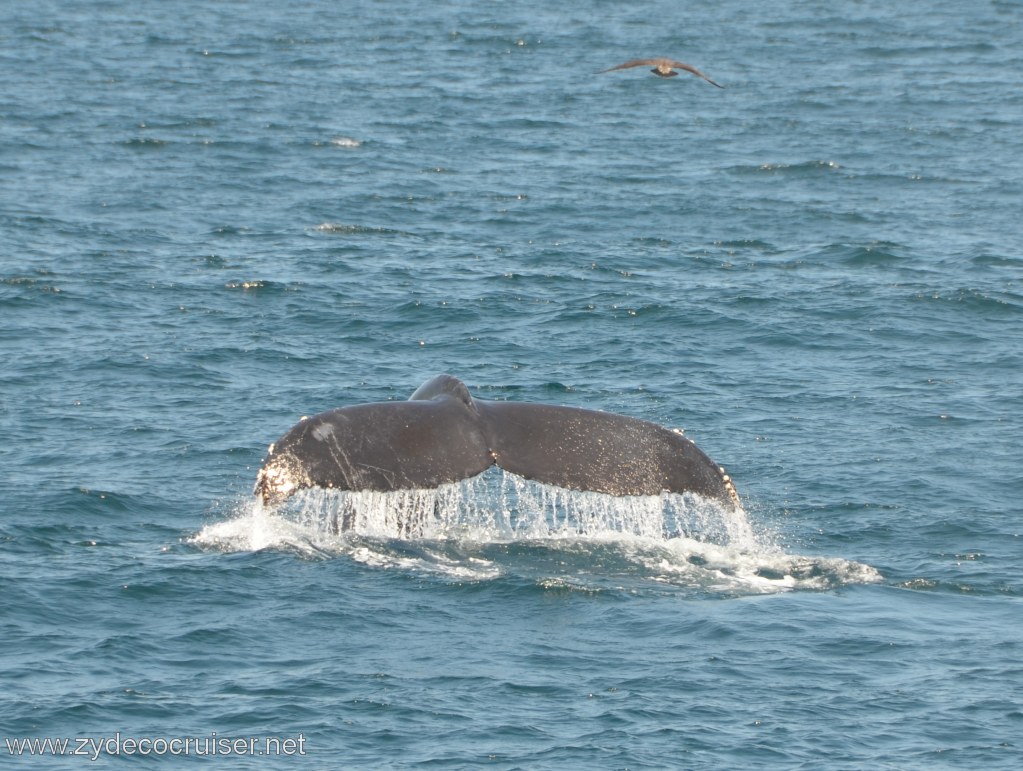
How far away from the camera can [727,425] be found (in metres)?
21.5

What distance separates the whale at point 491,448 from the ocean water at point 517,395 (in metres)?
1.37

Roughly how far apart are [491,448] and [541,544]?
3.23 meters

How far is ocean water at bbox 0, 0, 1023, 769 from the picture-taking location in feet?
44.2

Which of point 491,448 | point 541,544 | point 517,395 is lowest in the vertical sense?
point 541,544

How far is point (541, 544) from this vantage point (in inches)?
652

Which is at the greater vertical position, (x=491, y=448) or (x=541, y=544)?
(x=491, y=448)

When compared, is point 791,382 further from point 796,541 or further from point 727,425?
point 796,541

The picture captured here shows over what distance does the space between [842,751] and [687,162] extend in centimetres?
2645

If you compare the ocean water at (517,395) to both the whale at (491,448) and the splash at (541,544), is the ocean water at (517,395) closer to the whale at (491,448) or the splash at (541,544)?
the splash at (541,544)

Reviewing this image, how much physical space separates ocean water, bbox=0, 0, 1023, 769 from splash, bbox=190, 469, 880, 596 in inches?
2.0

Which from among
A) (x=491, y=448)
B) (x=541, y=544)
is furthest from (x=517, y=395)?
(x=491, y=448)

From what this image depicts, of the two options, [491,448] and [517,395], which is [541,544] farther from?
A: [517,395]

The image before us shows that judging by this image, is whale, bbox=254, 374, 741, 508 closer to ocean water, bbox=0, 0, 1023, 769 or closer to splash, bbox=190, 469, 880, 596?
ocean water, bbox=0, 0, 1023, 769

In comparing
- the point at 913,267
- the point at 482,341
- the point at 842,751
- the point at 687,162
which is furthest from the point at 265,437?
the point at 687,162
